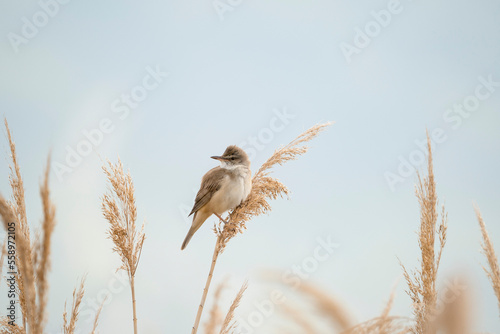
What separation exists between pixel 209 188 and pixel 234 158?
2.03ft

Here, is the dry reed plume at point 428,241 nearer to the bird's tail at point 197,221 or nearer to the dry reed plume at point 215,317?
the dry reed plume at point 215,317

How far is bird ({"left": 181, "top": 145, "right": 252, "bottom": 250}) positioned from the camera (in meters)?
5.86

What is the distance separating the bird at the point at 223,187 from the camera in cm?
586

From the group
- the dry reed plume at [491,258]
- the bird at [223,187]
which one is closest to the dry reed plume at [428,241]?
the dry reed plume at [491,258]

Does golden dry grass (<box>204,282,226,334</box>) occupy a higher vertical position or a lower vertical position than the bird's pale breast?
lower

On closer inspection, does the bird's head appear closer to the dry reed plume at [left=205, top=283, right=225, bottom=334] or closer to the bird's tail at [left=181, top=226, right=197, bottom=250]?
the bird's tail at [left=181, top=226, right=197, bottom=250]

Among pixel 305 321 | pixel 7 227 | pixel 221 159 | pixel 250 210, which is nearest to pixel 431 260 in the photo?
pixel 250 210

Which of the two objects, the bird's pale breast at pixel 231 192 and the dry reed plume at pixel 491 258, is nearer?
the dry reed plume at pixel 491 258

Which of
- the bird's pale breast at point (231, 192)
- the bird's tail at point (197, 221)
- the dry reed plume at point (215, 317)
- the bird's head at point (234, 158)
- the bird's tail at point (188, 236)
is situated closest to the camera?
the dry reed plume at point (215, 317)

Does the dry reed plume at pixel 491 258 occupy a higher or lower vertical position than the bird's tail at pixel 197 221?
lower

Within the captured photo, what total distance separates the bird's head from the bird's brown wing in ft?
0.51

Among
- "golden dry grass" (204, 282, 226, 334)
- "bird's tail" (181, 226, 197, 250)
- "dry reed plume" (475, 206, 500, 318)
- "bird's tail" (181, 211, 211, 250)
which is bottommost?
"dry reed plume" (475, 206, 500, 318)

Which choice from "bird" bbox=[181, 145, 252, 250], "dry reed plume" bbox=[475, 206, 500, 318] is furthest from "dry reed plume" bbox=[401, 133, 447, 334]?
"bird" bbox=[181, 145, 252, 250]

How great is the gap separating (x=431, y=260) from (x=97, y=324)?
2.52 m
